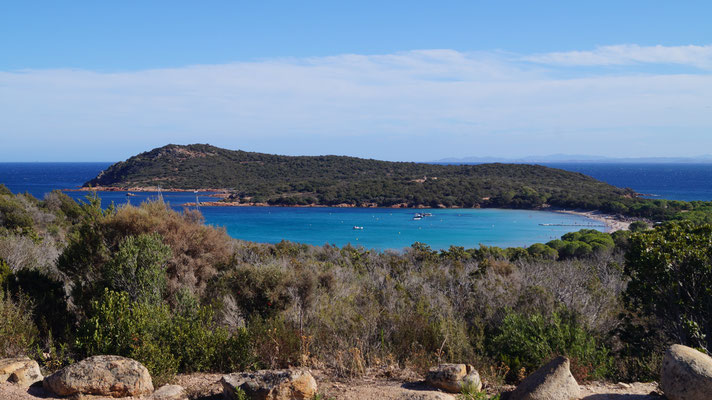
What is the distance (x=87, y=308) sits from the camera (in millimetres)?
7426

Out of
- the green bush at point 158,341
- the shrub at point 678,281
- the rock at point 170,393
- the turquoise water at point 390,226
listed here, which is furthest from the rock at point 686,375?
the turquoise water at point 390,226

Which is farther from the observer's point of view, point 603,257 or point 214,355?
point 603,257

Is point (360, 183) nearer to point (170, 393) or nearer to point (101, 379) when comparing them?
point (170, 393)

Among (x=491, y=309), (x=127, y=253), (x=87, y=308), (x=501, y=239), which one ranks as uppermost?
(x=127, y=253)

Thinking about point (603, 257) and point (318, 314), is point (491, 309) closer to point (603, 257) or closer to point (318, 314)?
point (318, 314)

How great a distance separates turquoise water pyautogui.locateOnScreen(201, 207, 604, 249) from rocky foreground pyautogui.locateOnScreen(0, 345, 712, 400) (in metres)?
34.0

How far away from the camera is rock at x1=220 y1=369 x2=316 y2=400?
4629 mm

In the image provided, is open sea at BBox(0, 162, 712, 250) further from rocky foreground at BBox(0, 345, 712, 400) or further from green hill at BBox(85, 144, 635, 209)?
rocky foreground at BBox(0, 345, 712, 400)

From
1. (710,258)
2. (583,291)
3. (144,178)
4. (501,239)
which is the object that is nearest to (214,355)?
(710,258)

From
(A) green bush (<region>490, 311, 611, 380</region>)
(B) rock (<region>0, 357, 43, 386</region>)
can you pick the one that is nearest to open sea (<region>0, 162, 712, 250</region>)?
(A) green bush (<region>490, 311, 611, 380</region>)

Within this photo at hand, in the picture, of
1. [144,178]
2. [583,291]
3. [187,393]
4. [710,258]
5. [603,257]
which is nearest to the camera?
[187,393]

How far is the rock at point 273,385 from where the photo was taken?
4.63 metres

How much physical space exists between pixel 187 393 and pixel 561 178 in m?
84.6

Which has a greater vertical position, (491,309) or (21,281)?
(21,281)
